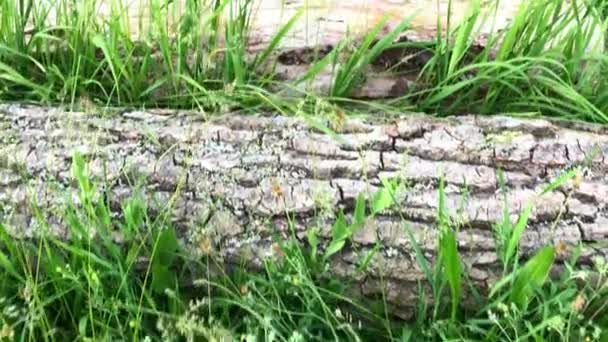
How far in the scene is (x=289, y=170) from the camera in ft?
5.69

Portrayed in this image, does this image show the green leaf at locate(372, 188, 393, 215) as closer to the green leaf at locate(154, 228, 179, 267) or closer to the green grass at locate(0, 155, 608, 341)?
the green grass at locate(0, 155, 608, 341)

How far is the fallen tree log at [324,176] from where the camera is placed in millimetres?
1646

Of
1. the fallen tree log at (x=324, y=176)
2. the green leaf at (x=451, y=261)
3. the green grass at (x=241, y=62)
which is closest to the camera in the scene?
the green leaf at (x=451, y=261)

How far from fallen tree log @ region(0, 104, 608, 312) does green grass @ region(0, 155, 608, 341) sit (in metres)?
0.03

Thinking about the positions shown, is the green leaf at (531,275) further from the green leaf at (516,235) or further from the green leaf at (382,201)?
the green leaf at (382,201)

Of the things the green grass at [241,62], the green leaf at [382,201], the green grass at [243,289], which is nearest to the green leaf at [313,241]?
the green grass at [243,289]

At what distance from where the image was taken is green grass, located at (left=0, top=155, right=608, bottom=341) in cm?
157

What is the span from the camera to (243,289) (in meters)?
1.56

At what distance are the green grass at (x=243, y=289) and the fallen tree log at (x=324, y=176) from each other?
0.10 ft

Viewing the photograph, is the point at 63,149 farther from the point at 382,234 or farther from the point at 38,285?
the point at 382,234

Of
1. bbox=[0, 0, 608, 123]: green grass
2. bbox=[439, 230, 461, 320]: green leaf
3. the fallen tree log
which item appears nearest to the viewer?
bbox=[439, 230, 461, 320]: green leaf

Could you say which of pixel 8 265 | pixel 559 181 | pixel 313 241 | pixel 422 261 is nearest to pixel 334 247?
pixel 313 241

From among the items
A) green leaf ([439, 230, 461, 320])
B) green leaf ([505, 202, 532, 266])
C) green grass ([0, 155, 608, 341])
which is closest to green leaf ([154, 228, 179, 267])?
green grass ([0, 155, 608, 341])

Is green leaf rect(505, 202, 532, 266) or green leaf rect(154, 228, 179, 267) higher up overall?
green leaf rect(505, 202, 532, 266)
